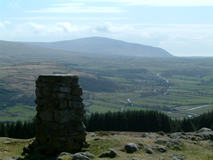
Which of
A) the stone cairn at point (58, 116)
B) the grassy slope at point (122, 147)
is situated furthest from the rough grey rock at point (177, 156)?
the stone cairn at point (58, 116)

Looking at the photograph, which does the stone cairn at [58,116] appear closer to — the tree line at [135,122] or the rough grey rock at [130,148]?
the rough grey rock at [130,148]

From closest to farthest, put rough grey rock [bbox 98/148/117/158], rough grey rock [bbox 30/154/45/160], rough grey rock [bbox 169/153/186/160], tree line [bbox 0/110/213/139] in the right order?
1. rough grey rock [bbox 98/148/117/158]
2. rough grey rock [bbox 30/154/45/160]
3. rough grey rock [bbox 169/153/186/160]
4. tree line [bbox 0/110/213/139]

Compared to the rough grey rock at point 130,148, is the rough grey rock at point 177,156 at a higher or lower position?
lower

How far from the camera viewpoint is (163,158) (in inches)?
989

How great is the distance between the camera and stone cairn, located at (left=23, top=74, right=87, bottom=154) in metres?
27.3

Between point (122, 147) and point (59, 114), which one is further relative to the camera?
point (122, 147)

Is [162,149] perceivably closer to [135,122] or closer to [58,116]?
[58,116]

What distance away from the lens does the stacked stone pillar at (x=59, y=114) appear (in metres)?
27.3

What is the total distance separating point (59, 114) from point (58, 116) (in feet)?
0.79

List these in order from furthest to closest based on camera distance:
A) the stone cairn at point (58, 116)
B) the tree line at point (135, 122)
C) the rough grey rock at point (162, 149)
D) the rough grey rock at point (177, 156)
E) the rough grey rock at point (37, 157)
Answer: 1. the tree line at point (135, 122)
2. the rough grey rock at point (162, 149)
3. the stone cairn at point (58, 116)
4. the rough grey rock at point (177, 156)
5. the rough grey rock at point (37, 157)

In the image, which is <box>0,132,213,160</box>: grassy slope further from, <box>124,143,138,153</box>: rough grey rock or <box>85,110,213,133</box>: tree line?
<box>85,110,213,133</box>: tree line

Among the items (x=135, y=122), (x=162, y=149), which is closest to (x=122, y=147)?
(x=162, y=149)

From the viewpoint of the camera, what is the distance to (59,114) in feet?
89.0

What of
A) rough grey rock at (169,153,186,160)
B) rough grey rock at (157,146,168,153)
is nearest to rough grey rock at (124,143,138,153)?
rough grey rock at (157,146,168,153)
